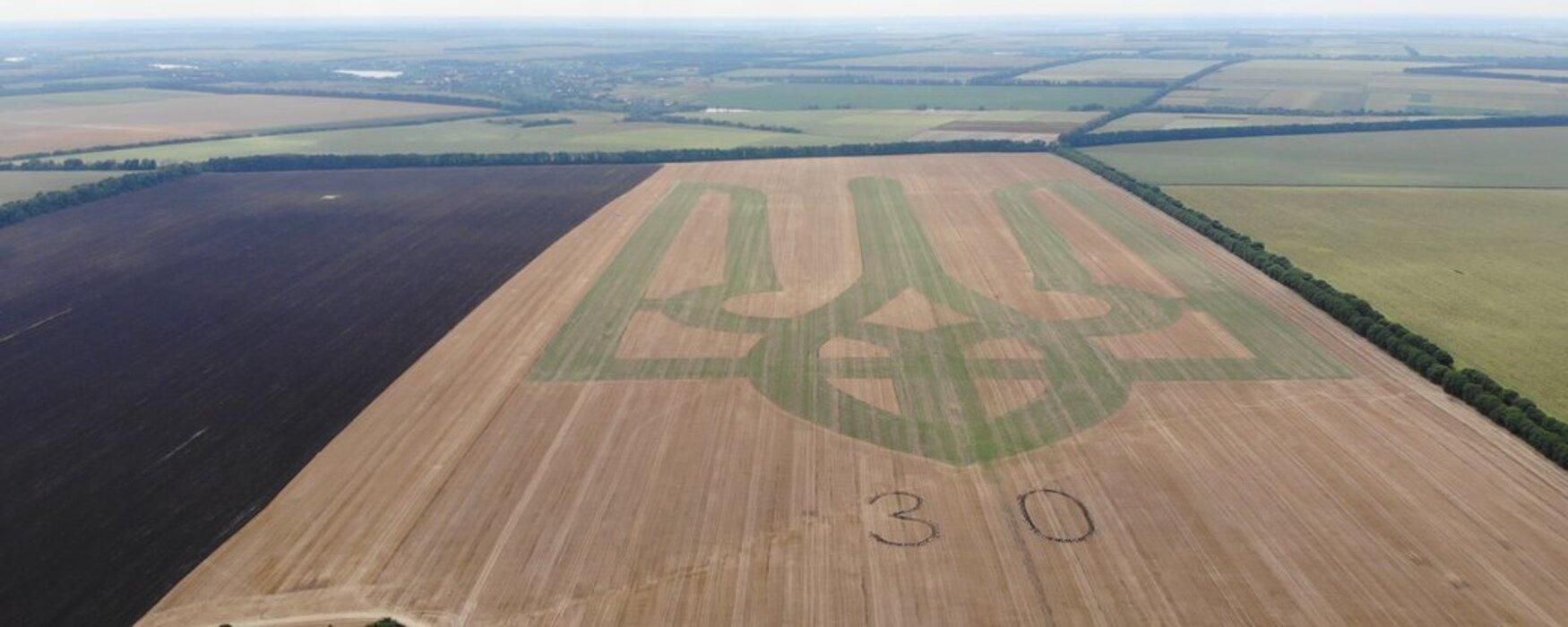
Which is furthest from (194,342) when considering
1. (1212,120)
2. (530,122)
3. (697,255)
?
(1212,120)

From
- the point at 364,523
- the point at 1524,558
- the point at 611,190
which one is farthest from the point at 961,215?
the point at 364,523

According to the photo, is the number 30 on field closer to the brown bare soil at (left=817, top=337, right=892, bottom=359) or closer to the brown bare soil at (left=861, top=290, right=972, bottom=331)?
the brown bare soil at (left=817, top=337, right=892, bottom=359)

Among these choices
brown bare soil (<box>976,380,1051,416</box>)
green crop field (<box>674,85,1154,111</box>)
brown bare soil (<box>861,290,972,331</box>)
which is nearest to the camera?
brown bare soil (<box>976,380,1051,416</box>)

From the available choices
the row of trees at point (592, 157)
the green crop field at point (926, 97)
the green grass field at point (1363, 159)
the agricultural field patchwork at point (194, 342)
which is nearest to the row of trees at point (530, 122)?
the row of trees at point (592, 157)

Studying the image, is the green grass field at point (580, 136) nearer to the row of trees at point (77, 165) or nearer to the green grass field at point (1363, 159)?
the row of trees at point (77, 165)

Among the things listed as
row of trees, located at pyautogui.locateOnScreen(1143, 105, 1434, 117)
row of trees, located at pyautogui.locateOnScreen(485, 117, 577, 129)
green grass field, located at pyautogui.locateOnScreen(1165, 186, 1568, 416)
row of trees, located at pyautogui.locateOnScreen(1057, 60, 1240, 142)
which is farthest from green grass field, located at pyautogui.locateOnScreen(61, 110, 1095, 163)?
green grass field, located at pyautogui.locateOnScreen(1165, 186, 1568, 416)

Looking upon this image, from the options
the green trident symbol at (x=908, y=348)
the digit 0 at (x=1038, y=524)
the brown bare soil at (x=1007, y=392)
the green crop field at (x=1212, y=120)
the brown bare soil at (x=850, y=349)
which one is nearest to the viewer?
the digit 0 at (x=1038, y=524)

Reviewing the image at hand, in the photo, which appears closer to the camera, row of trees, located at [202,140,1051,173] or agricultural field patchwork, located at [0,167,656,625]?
agricultural field patchwork, located at [0,167,656,625]
